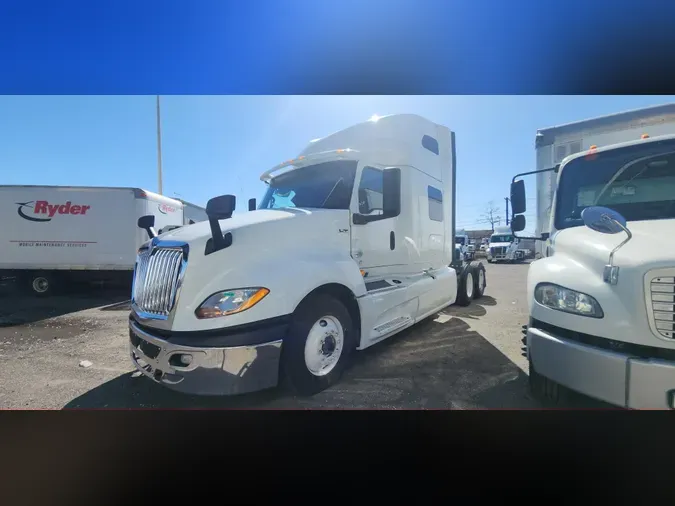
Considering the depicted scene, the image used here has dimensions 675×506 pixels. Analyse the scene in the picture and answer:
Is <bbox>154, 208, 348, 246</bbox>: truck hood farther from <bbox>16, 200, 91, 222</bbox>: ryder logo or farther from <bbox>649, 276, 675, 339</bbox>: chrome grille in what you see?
<bbox>649, 276, 675, 339</bbox>: chrome grille

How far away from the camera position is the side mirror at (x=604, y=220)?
1.68 m

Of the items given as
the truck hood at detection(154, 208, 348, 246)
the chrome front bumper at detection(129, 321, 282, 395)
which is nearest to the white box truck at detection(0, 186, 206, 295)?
the truck hood at detection(154, 208, 348, 246)

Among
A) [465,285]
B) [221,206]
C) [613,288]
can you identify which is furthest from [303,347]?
[465,285]

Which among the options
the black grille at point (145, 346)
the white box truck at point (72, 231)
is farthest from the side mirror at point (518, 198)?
the black grille at point (145, 346)

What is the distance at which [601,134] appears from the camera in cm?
196

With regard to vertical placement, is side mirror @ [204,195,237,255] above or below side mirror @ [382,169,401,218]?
below

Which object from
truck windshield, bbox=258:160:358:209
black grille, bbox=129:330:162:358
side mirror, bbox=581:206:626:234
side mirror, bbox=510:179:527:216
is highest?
truck windshield, bbox=258:160:358:209

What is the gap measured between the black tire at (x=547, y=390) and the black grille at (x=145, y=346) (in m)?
2.19

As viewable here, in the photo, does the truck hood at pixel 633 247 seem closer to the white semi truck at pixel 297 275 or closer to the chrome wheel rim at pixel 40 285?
the white semi truck at pixel 297 275

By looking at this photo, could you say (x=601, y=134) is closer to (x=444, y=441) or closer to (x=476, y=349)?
(x=476, y=349)

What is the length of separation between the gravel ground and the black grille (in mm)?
179

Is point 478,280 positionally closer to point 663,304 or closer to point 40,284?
point 663,304

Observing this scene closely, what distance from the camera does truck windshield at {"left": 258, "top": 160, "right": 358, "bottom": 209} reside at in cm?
258
